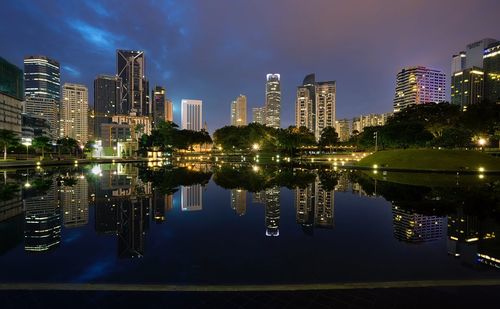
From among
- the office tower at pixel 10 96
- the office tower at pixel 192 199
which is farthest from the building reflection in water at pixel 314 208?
the office tower at pixel 10 96

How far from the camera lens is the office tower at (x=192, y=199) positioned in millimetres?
15375

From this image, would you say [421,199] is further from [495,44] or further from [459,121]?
[495,44]

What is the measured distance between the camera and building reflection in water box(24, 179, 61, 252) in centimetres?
902

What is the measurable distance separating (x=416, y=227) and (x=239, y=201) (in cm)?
909

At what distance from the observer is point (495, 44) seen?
17825 cm

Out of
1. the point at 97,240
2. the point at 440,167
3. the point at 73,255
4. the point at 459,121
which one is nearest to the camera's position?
the point at 73,255

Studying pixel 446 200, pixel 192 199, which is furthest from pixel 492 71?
pixel 192 199

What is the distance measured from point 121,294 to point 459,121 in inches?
2936

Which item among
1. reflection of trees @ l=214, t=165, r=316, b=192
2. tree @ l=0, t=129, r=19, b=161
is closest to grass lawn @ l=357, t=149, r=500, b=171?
reflection of trees @ l=214, t=165, r=316, b=192

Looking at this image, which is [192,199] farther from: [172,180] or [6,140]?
[6,140]

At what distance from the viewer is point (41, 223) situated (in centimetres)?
1138

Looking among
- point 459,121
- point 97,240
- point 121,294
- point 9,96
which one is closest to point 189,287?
point 121,294

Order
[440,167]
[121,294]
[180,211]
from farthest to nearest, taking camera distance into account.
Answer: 1. [440,167]
2. [180,211]
3. [121,294]

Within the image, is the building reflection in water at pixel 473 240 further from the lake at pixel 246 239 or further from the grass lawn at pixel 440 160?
the grass lawn at pixel 440 160
